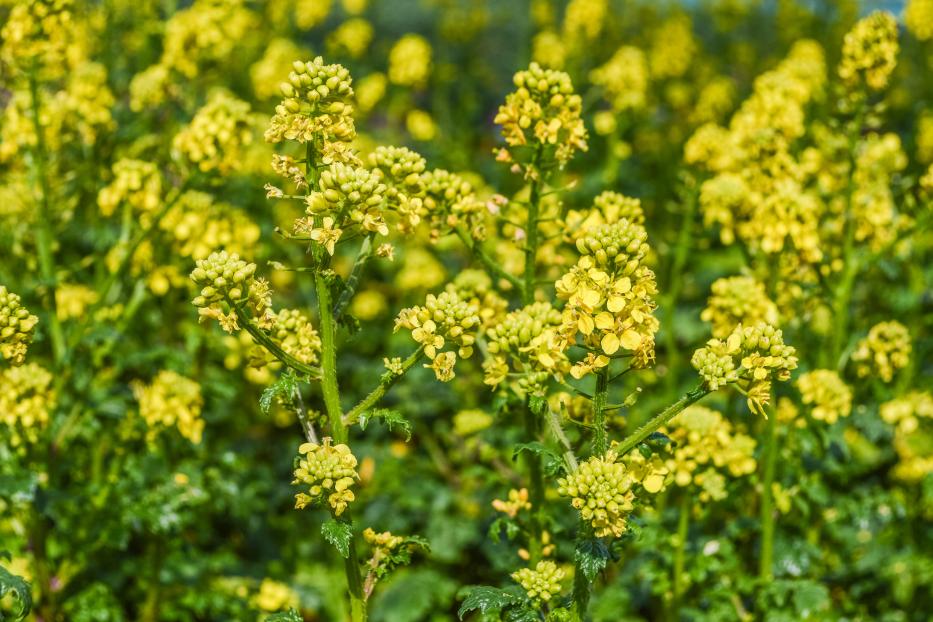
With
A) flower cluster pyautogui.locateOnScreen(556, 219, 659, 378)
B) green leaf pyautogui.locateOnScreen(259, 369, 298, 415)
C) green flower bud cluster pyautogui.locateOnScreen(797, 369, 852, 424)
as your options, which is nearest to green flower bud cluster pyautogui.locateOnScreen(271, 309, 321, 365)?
green leaf pyautogui.locateOnScreen(259, 369, 298, 415)

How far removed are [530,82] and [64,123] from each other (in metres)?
3.76

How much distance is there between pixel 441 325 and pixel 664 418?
2.44 feet

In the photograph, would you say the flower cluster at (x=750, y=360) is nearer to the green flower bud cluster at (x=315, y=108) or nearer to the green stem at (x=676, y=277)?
the green flower bud cluster at (x=315, y=108)

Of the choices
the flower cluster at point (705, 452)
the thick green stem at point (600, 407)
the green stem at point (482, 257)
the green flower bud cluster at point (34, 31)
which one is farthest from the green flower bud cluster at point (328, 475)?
the green flower bud cluster at point (34, 31)

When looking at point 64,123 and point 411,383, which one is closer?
point 64,123

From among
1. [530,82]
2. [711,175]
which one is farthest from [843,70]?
[530,82]

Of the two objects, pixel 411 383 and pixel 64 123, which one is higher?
pixel 64 123

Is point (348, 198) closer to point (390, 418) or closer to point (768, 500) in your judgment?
point (390, 418)

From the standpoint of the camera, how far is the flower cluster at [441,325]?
2.83 m

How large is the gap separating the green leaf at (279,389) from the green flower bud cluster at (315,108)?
27.1 inches

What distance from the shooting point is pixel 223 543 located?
6.13 meters

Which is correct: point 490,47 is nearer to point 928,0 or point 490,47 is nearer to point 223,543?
point 928,0

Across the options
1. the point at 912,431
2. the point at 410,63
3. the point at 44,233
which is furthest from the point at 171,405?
the point at 410,63

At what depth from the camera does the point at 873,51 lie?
4.66m
